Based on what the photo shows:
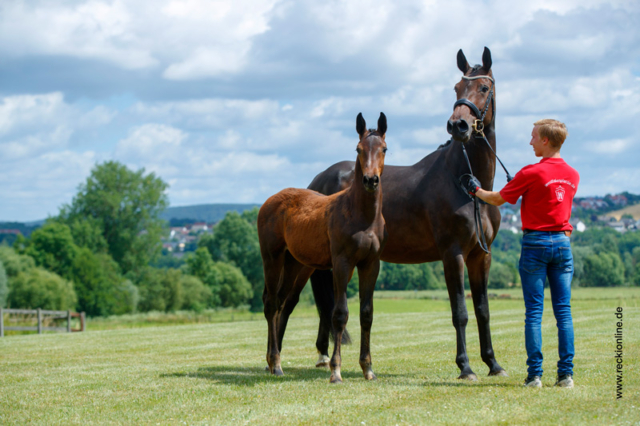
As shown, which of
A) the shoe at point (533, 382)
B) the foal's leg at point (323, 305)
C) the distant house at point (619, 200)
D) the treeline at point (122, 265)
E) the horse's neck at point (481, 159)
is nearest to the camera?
the shoe at point (533, 382)

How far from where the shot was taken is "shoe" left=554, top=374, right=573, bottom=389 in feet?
21.6

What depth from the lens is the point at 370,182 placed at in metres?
7.34

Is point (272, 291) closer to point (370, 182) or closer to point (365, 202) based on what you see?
point (365, 202)

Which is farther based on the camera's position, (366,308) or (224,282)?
(224,282)

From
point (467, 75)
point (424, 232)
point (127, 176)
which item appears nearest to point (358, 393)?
point (424, 232)

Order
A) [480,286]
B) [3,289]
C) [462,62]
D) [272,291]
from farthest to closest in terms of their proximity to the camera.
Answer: [3,289], [272,291], [462,62], [480,286]

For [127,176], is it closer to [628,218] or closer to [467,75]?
[467,75]

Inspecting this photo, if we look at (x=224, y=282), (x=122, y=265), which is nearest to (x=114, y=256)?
(x=122, y=265)

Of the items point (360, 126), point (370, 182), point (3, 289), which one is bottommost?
point (3, 289)

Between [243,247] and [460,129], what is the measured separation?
2697 inches

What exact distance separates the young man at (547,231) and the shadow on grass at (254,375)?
7.94 ft

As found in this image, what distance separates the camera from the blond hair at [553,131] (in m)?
6.56

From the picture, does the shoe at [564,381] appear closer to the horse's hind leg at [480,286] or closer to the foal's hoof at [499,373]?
the foal's hoof at [499,373]

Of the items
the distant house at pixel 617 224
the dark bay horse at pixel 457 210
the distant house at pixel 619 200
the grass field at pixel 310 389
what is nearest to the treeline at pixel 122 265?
the grass field at pixel 310 389
